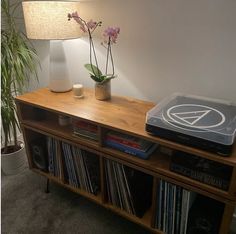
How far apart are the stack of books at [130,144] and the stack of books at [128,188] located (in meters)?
0.10

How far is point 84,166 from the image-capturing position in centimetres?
136

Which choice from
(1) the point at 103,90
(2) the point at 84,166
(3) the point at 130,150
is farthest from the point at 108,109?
(2) the point at 84,166

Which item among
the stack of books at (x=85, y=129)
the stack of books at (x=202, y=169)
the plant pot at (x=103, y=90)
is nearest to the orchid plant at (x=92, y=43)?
the plant pot at (x=103, y=90)

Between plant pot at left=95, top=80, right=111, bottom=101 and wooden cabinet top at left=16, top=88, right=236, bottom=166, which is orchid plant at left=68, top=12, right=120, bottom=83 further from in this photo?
wooden cabinet top at left=16, top=88, right=236, bottom=166

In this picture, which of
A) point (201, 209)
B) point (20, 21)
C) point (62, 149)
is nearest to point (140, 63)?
point (62, 149)

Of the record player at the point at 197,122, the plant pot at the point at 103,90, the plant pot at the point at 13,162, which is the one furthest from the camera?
the plant pot at the point at 13,162

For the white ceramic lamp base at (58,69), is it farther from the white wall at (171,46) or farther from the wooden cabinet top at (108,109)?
the white wall at (171,46)

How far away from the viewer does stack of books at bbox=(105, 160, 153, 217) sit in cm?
118

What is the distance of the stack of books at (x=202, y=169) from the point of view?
915mm

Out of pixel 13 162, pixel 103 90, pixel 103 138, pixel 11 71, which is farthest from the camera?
pixel 13 162

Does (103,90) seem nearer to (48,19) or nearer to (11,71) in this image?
(48,19)

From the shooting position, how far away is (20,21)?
1830mm

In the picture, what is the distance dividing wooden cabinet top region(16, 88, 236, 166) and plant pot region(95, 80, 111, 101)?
1.1 inches

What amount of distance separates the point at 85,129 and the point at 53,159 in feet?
1.35
